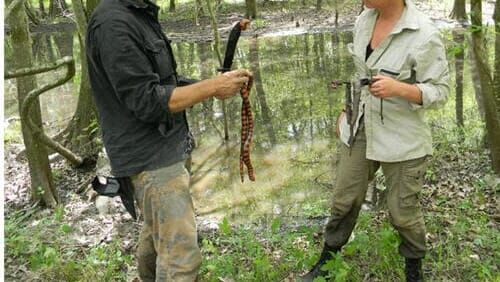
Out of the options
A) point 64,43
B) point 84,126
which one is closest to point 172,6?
point 64,43

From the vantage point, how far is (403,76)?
325 cm

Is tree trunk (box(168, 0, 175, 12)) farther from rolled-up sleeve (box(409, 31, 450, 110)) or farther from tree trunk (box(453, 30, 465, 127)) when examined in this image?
rolled-up sleeve (box(409, 31, 450, 110))

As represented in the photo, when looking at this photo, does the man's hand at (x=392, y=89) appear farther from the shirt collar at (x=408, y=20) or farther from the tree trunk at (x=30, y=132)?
the tree trunk at (x=30, y=132)

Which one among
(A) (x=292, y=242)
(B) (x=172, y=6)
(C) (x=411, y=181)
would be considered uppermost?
(C) (x=411, y=181)

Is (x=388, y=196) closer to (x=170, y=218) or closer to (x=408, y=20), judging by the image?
(x=408, y=20)

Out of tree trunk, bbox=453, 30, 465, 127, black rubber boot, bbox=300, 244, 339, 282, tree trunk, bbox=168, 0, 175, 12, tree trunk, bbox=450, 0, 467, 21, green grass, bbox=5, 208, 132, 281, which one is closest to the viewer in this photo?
black rubber boot, bbox=300, 244, 339, 282

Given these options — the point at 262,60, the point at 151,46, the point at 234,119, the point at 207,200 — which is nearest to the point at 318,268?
the point at 151,46

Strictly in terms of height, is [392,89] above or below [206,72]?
above

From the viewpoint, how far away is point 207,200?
685 centimetres

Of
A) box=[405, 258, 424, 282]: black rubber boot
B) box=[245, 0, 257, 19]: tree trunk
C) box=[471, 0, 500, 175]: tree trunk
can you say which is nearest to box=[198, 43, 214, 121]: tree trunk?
box=[471, 0, 500, 175]: tree trunk

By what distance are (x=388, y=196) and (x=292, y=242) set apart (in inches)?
48.8

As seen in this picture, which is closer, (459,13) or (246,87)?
(246,87)

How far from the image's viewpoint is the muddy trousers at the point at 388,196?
3.35m

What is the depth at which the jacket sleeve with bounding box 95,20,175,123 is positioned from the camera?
2.69m
